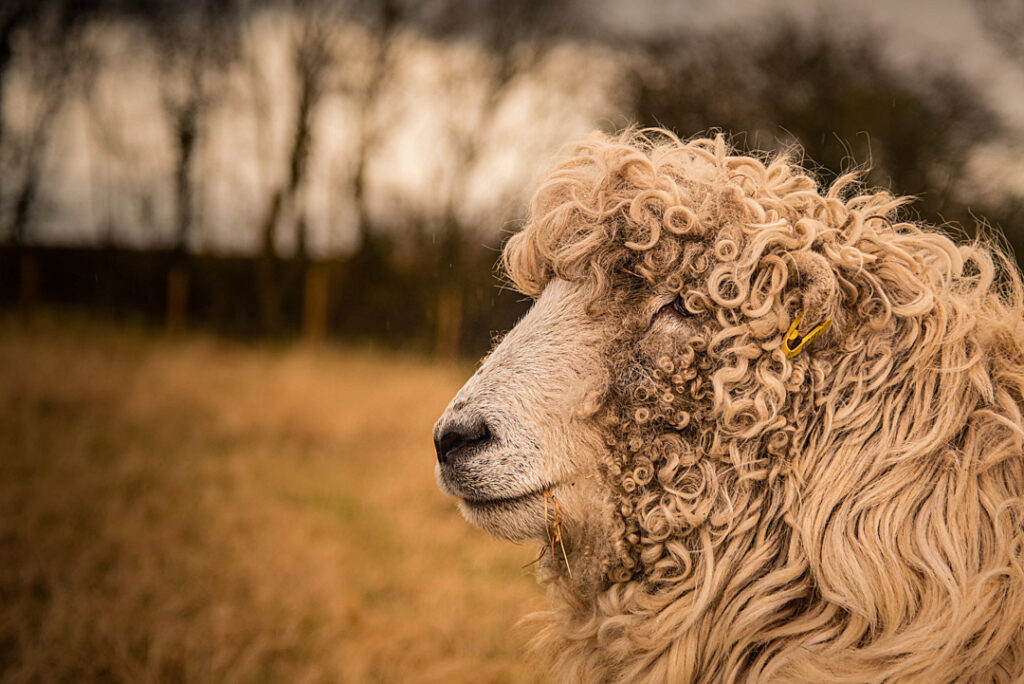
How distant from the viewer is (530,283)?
8.31ft

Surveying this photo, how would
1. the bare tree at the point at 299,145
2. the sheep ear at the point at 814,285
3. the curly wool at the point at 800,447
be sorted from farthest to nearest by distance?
the bare tree at the point at 299,145 < the sheep ear at the point at 814,285 < the curly wool at the point at 800,447

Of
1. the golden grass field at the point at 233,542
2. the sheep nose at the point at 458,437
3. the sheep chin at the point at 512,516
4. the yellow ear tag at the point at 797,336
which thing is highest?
the yellow ear tag at the point at 797,336

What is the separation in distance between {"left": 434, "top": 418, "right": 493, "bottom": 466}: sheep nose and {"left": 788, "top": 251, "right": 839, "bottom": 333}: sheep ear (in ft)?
3.19

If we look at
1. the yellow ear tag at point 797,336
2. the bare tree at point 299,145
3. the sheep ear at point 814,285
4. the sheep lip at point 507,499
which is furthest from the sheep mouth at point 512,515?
the bare tree at point 299,145

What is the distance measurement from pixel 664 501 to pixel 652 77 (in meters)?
9.78

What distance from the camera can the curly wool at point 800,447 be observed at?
1.84 m

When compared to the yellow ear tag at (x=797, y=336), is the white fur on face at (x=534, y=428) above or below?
below

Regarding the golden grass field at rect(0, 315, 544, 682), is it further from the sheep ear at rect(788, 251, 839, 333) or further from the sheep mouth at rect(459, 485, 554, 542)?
the sheep ear at rect(788, 251, 839, 333)

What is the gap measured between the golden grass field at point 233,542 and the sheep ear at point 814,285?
5.72 feet

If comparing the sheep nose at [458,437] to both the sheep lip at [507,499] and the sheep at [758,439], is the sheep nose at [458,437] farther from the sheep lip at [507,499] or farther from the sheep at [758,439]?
the sheep lip at [507,499]

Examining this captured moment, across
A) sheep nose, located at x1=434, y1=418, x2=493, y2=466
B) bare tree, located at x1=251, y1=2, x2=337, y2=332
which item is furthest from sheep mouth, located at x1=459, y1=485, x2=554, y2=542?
bare tree, located at x1=251, y1=2, x2=337, y2=332

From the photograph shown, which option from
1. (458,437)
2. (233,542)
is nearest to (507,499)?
(458,437)

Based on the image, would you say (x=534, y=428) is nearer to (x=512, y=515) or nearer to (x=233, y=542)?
(x=512, y=515)

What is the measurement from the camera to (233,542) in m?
5.84
